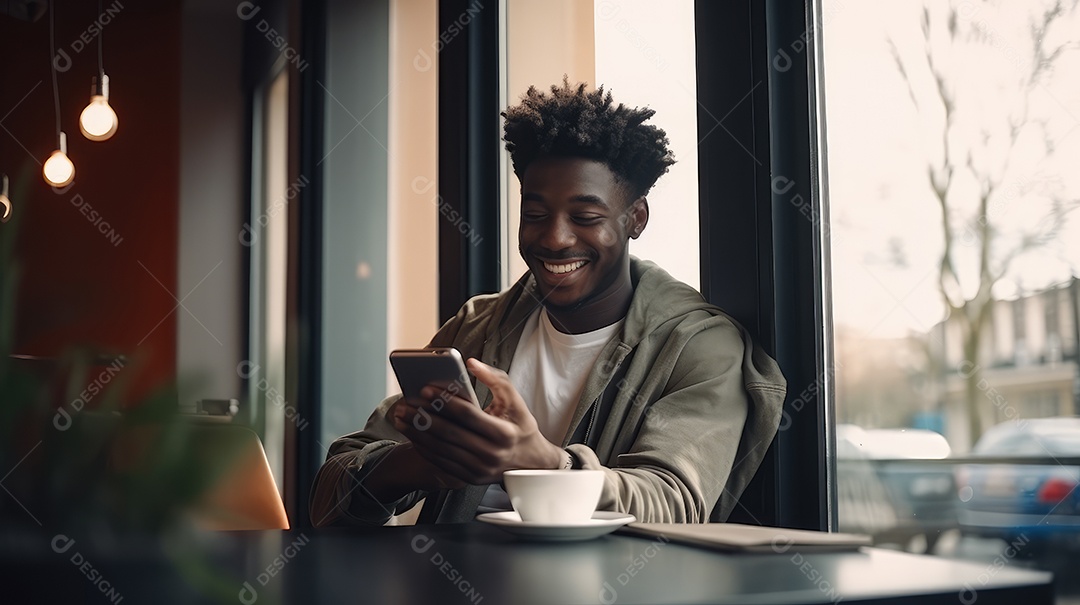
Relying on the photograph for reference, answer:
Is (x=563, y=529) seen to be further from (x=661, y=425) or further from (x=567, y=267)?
(x=567, y=267)

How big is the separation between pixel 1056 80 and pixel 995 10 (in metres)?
0.15

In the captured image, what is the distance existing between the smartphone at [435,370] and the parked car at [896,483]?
596mm

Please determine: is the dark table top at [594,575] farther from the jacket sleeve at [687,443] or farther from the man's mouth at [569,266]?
the man's mouth at [569,266]

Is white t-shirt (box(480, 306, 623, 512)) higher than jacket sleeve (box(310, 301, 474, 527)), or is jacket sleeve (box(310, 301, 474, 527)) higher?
→ white t-shirt (box(480, 306, 623, 512))

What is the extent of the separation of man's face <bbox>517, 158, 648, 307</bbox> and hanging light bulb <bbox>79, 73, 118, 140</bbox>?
81.1 inches

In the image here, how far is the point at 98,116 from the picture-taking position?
319 centimetres

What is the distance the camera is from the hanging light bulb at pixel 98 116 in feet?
10.5

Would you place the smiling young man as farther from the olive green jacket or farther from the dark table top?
the dark table top

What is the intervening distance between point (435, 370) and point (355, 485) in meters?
0.45

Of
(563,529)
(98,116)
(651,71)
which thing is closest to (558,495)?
(563,529)

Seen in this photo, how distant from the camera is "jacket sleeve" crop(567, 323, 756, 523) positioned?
4.17 feet

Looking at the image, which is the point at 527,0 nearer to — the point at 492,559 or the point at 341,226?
A: the point at 341,226

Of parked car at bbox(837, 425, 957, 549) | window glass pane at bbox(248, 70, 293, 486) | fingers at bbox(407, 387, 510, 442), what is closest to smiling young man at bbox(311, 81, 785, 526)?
fingers at bbox(407, 387, 510, 442)

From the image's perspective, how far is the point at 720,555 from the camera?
851mm
